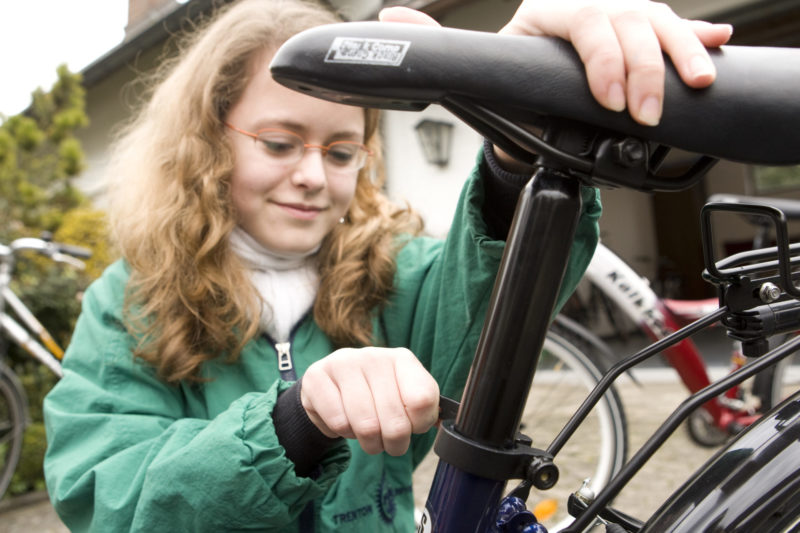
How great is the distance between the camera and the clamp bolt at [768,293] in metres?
0.55

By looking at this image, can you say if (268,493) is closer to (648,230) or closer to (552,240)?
(552,240)

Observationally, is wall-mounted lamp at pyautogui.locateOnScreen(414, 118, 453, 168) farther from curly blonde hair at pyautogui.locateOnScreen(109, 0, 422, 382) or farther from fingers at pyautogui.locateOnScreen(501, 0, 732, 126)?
fingers at pyautogui.locateOnScreen(501, 0, 732, 126)

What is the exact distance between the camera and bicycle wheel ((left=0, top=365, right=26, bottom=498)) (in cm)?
295

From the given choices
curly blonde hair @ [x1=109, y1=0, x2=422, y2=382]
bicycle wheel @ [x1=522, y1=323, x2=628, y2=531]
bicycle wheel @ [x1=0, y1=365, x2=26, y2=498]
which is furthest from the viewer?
bicycle wheel @ [x1=0, y1=365, x2=26, y2=498]

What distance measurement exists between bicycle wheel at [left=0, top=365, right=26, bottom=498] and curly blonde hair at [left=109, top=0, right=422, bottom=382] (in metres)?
2.09

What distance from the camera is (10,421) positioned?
3076 mm

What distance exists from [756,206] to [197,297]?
87 centimetres

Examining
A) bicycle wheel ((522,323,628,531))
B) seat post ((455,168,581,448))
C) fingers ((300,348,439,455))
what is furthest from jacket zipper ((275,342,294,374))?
bicycle wheel ((522,323,628,531))

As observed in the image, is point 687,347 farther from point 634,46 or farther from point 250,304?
point 634,46

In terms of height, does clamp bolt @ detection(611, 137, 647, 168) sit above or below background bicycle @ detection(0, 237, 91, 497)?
above


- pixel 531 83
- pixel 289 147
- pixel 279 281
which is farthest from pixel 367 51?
pixel 279 281

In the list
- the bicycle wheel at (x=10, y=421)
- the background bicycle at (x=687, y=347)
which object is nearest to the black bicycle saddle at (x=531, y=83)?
the background bicycle at (x=687, y=347)

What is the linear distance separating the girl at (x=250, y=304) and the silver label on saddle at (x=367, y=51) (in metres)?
0.30

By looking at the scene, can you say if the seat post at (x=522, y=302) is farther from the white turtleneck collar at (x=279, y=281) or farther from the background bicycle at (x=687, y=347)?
the background bicycle at (x=687, y=347)
